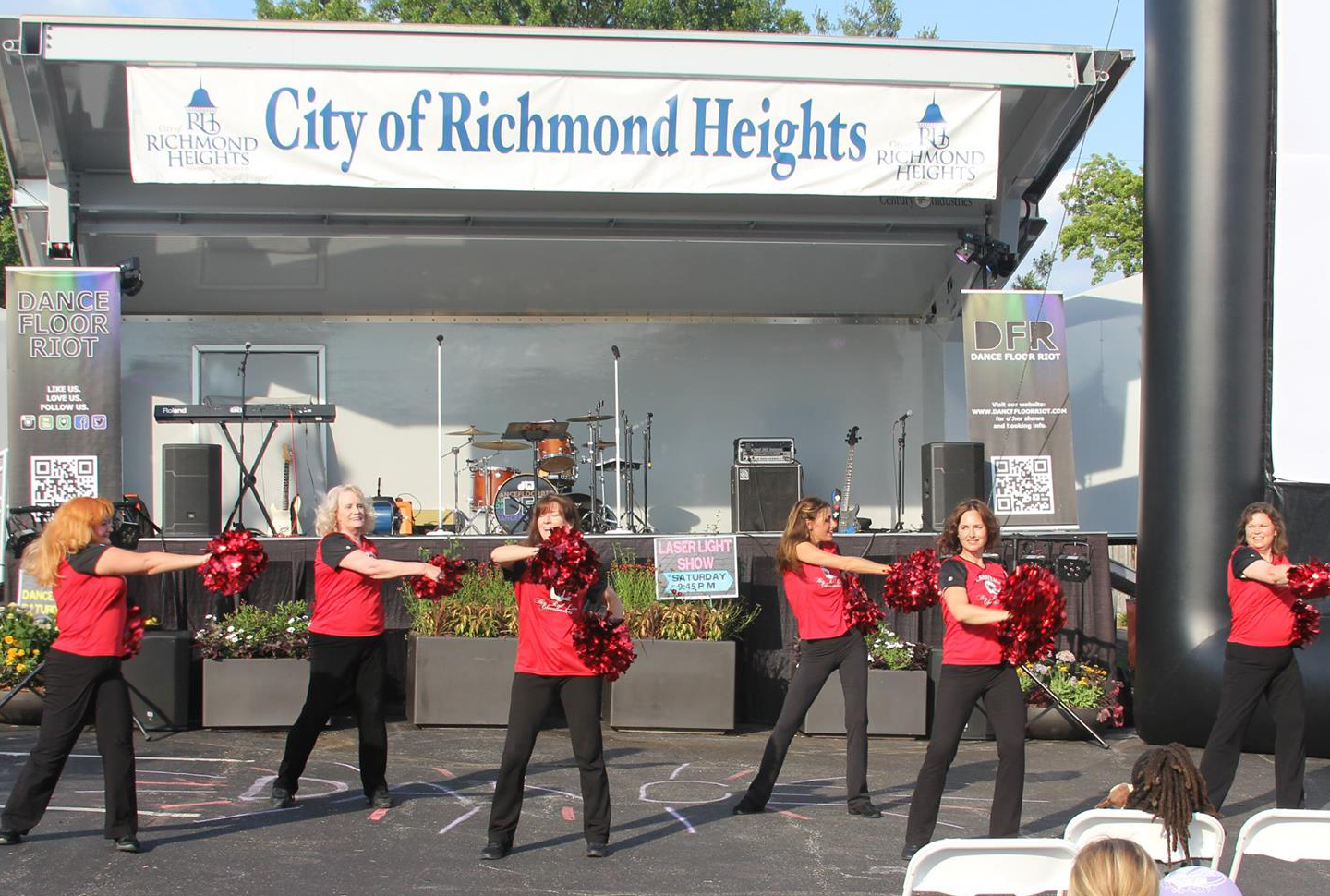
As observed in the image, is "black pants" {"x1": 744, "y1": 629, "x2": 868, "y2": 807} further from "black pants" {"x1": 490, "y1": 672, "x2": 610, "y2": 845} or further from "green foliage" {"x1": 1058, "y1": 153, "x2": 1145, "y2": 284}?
"green foliage" {"x1": 1058, "y1": 153, "x2": 1145, "y2": 284}

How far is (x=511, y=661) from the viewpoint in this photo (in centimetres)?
965

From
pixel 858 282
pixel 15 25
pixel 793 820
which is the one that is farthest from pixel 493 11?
pixel 793 820

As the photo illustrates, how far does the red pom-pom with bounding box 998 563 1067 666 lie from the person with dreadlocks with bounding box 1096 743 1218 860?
1.56 metres

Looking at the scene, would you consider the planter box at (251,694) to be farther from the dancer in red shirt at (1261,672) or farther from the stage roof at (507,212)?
the dancer in red shirt at (1261,672)

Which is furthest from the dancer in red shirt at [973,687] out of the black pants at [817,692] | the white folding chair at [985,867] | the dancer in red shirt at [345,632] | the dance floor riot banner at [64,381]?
the dance floor riot banner at [64,381]

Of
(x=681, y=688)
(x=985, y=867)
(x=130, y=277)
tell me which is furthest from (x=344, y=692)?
(x=130, y=277)

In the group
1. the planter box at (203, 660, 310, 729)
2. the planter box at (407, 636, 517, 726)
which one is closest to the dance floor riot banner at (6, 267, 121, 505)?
the planter box at (203, 660, 310, 729)

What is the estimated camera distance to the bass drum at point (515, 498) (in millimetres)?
14625

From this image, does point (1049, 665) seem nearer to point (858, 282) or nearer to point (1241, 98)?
point (1241, 98)

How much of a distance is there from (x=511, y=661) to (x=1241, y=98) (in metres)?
6.68

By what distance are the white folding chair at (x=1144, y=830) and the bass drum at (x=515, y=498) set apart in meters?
11.1

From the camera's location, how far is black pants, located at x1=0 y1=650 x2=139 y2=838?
5727 millimetres

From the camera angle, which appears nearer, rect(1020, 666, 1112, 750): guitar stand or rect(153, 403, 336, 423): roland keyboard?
rect(1020, 666, 1112, 750): guitar stand

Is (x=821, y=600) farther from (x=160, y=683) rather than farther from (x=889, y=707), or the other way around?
(x=160, y=683)
